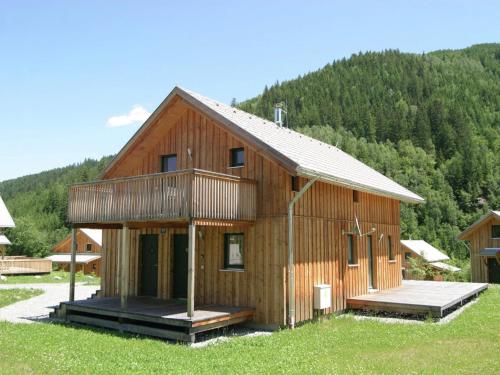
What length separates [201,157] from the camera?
15.0 meters

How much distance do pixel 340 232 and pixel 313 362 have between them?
23.4ft

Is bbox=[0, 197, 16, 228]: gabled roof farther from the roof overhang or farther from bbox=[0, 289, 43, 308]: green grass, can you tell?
the roof overhang

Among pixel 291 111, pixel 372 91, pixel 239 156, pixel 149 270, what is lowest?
pixel 149 270

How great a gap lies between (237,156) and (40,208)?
101791 mm

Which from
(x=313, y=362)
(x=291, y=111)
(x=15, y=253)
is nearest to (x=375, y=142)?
(x=291, y=111)

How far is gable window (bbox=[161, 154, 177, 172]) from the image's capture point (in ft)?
52.0

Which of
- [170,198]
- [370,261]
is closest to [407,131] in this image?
[370,261]

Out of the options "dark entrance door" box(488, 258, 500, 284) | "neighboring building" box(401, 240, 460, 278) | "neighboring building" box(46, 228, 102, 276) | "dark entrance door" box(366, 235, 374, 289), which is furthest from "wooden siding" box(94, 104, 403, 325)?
"neighboring building" box(401, 240, 460, 278)

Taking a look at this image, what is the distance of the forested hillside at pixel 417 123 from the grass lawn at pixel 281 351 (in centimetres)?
6448

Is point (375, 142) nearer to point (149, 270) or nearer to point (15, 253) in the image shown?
Result: point (15, 253)

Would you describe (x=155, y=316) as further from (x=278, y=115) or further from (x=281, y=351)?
(x=278, y=115)

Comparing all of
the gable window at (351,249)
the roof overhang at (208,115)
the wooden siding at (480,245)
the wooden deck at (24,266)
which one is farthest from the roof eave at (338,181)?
the wooden deck at (24,266)

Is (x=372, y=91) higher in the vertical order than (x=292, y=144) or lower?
higher

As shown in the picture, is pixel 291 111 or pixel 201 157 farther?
pixel 291 111
